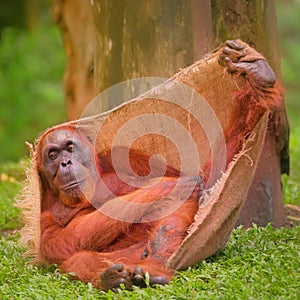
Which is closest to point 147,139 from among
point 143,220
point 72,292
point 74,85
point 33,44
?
point 143,220

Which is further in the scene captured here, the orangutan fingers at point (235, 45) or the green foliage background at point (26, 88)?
the green foliage background at point (26, 88)

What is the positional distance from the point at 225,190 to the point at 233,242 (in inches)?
16.9

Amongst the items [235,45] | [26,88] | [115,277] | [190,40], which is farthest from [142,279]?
[26,88]

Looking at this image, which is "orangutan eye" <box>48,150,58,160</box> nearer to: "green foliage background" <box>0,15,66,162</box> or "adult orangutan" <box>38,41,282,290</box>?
"adult orangutan" <box>38,41,282,290</box>

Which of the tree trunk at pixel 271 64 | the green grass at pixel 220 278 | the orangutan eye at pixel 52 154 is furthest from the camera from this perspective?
the tree trunk at pixel 271 64

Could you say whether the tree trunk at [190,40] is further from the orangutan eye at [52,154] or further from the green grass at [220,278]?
the orangutan eye at [52,154]

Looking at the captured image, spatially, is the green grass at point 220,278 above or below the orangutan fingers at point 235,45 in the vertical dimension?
below

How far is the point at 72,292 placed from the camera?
277cm

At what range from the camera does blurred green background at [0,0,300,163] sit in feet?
33.4

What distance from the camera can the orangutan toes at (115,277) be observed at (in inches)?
106

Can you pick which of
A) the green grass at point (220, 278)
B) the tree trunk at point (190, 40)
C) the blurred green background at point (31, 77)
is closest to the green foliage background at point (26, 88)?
the blurred green background at point (31, 77)

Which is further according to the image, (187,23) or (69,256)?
(187,23)

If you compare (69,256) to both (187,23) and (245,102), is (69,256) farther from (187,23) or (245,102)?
(187,23)

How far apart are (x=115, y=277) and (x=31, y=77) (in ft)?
26.5
